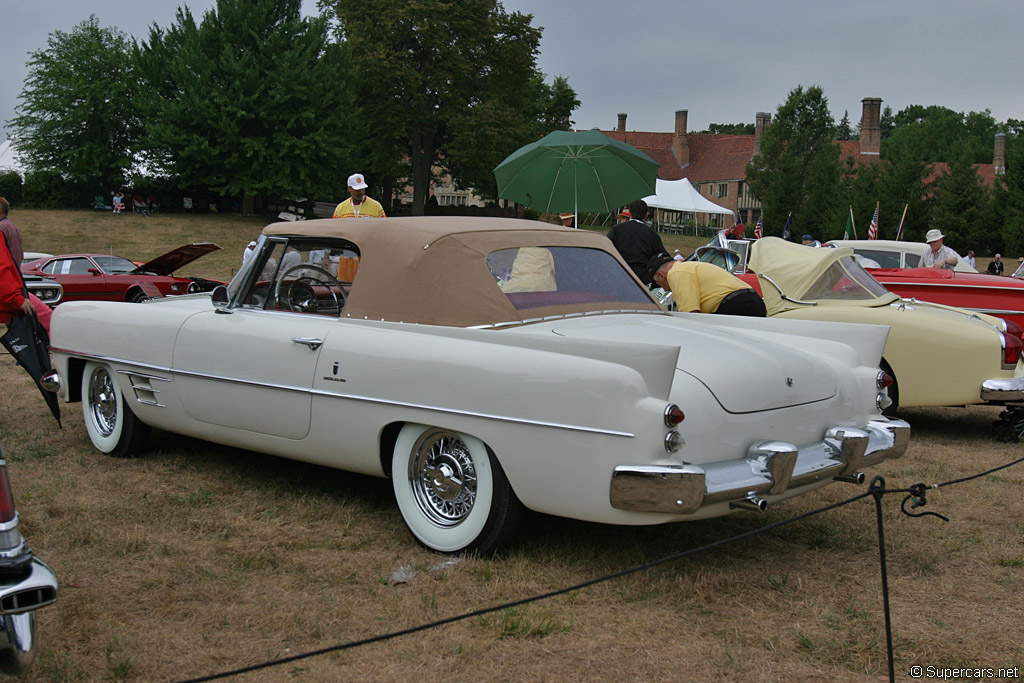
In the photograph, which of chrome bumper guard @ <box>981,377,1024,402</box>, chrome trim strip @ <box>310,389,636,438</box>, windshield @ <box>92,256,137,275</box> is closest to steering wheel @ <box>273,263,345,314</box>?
chrome trim strip @ <box>310,389,636,438</box>

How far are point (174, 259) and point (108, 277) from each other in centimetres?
149

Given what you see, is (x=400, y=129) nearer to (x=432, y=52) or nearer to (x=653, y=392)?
(x=432, y=52)

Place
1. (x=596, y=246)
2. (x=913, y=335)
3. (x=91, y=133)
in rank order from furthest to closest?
(x=91, y=133)
(x=913, y=335)
(x=596, y=246)

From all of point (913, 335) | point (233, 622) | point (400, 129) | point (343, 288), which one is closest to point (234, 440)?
point (343, 288)

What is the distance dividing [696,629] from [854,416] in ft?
4.98

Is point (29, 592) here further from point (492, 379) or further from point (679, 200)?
point (679, 200)

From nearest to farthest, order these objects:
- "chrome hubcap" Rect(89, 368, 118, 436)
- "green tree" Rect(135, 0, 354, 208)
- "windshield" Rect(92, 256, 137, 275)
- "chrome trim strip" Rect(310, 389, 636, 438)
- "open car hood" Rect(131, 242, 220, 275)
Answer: "chrome trim strip" Rect(310, 389, 636, 438)
"chrome hubcap" Rect(89, 368, 118, 436)
"open car hood" Rect(131, 242, 220, 275)
"windshield" Rect(92, 256, 137, 275)
"green tree" Rect(135, 0, 354, 208)

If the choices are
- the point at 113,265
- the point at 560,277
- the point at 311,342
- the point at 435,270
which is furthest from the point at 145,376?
the point at 113,265

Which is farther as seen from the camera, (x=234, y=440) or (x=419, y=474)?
(x=234, y=440)

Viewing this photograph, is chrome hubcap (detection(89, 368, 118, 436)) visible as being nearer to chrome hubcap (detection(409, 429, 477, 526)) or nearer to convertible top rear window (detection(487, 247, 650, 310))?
chrome hubcap (detection(409, 429, 477, 526))

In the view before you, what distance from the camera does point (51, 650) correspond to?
3090 mm

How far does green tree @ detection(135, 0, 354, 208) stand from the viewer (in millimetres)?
38219

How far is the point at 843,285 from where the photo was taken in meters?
7.54

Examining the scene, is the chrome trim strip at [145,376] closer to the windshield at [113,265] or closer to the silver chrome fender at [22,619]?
the silver chrome fender at [22,619]
